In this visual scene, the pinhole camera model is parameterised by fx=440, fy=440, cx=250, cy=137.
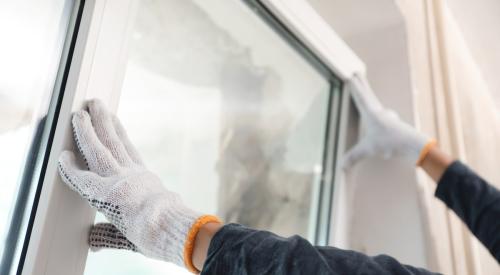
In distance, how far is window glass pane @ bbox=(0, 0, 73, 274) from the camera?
50 cm

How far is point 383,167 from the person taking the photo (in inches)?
42.0

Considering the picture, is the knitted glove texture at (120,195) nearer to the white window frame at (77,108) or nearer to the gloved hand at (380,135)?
the white window frame at (77,108)

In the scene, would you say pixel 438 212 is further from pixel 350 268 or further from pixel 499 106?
pixel 499 106

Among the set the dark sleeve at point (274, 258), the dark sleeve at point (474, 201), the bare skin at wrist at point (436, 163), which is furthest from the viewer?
the bare skin at wrist at point (436, 163)

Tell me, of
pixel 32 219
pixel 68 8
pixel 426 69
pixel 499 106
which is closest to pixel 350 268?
pixel 32 219

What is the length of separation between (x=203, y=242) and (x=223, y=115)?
1.15 feet

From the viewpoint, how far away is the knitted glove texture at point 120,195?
1.59 feet

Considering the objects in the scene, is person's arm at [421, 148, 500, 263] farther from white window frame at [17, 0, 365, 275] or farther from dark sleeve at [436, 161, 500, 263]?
white window frame at [17, 0, 365, 275]

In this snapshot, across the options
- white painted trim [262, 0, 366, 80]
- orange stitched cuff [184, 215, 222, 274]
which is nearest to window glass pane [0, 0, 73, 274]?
orange stitched cuff [184, 215, 222, 274]

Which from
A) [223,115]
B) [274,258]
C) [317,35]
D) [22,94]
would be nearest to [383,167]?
[317,35]

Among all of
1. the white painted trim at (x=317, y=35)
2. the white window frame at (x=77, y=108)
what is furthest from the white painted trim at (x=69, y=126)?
the white painted trim at (x=317, y=35)

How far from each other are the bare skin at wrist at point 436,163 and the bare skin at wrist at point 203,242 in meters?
0.60

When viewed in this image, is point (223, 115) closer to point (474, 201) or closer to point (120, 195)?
point (120, 195)

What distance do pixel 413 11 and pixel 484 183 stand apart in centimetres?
47
